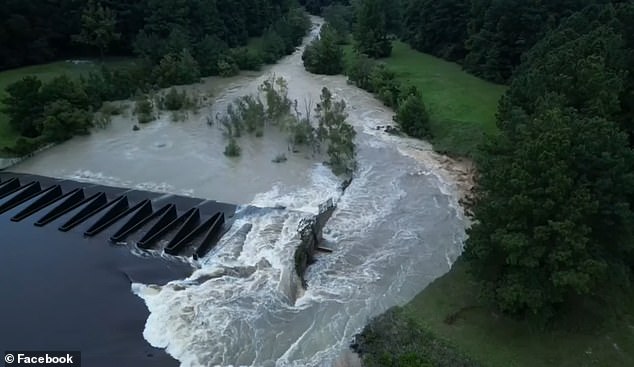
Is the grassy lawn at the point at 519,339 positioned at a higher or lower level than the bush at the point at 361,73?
lower

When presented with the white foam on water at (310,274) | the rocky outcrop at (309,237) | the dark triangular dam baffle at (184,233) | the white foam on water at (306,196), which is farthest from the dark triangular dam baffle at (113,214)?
the rocky outcrop at (309,237)

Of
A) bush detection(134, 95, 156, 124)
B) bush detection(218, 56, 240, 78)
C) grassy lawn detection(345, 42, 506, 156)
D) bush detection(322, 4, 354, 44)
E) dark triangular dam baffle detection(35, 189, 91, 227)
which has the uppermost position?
bush detection(322, 4, 354, 44)

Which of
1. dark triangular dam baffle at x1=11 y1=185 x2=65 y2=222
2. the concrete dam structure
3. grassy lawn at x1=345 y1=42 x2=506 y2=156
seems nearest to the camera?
the concrete dam structure

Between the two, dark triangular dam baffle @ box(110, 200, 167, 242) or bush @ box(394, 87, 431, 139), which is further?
bush @ box(394, 87, 431, 139)

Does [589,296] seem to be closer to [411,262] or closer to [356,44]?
[411,262]

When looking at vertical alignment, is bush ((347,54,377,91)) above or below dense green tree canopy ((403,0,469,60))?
below

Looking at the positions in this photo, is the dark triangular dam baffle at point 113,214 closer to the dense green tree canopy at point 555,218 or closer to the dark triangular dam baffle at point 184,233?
the dark triangular dam baffle at point 184,233

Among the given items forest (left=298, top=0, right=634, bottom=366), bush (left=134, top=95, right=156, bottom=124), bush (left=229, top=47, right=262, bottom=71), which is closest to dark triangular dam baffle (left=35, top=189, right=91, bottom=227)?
bush (left=134, top=95, right=156, bottom=124)

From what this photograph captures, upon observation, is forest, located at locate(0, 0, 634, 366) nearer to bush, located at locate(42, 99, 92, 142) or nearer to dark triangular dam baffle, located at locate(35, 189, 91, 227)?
bush, located at locate(42, 99, 92, 142)

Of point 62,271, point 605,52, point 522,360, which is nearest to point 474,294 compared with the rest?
point 522,360
